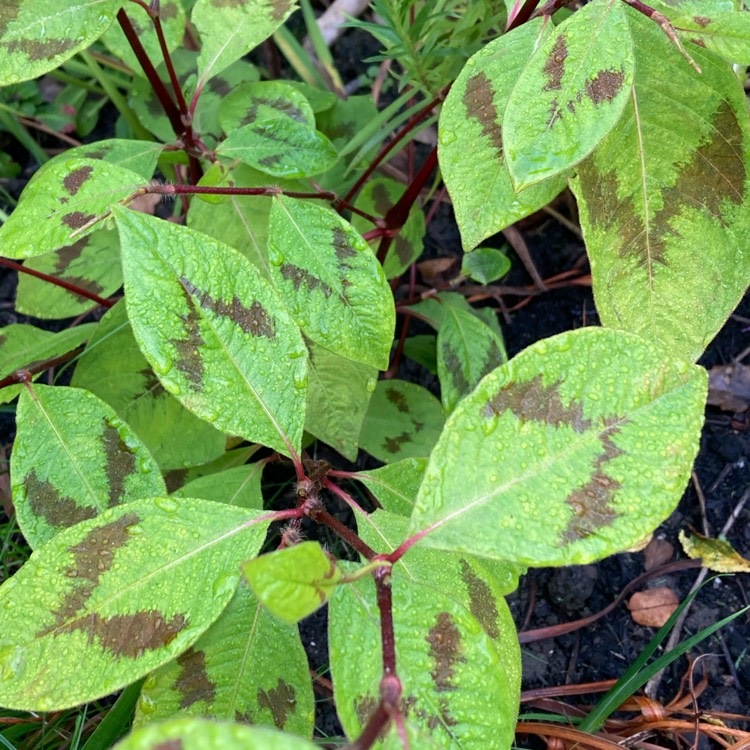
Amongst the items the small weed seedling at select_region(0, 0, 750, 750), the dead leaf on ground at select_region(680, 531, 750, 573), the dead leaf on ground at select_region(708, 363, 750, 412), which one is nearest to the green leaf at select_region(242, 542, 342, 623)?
the small weed seedling at select_region(0, 0, 750, 750)

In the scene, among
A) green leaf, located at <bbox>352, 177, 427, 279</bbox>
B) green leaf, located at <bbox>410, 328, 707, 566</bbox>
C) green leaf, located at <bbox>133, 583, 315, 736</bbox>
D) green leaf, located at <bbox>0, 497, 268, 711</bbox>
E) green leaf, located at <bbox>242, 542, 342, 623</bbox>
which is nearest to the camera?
green leaf, located at <bbox>242, 542, 342, 623</bbox>

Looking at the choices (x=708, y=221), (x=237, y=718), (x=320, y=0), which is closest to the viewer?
(x=237, y=718)

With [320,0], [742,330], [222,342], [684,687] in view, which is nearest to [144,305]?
[222,342]

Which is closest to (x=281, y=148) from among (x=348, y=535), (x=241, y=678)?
(x=348, y=535)

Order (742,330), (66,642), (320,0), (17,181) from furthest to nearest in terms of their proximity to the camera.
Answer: (320,0) → (17,181) → (742,330) → (66,642)

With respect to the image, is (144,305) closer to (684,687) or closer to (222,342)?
(222,342)

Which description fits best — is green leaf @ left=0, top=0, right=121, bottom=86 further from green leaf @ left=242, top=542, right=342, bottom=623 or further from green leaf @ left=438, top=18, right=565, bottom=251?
green leaf @ left=242, top=542, right=342, bottom=623

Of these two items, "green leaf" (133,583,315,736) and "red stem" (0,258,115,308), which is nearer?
"green leaf" (133,583,315,736)

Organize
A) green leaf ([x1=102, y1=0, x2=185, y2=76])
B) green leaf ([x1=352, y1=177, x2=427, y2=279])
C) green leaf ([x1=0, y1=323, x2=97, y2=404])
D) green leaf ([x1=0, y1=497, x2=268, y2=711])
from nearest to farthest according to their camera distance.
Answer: green leaf ([x1=0, y1=497, x2=268, y2=711]), green leaf ([x1=0, y1=323, x2=97, y2=404]), green leaf ([x1=102, y1=0, x2=185, y2=76]), green leaf ([x1=352, y1=177, x2=427, y2=279])
